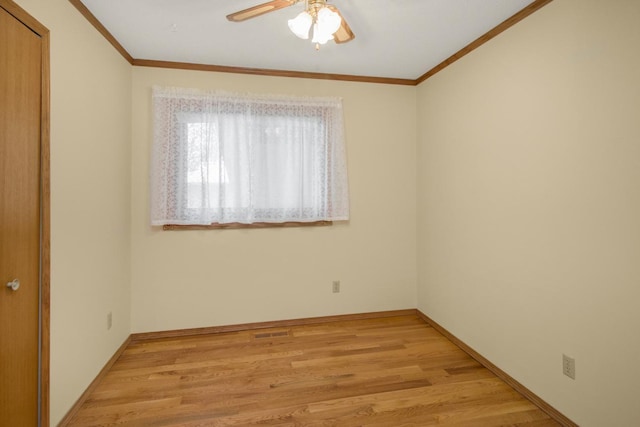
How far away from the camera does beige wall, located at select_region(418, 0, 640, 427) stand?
1.56 metres

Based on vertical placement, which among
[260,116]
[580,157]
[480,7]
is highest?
[480,7]

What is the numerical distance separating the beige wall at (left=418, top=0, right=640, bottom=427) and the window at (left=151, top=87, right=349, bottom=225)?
3.95 ft

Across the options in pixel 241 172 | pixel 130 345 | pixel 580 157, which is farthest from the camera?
pixel 241 172

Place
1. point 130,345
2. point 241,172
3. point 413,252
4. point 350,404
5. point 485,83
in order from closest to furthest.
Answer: point 350,404
point 485,83
point 130,345
point 241,172
point 413,252

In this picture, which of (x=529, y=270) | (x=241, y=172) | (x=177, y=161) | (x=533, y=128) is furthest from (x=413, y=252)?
(x=177, y=161)

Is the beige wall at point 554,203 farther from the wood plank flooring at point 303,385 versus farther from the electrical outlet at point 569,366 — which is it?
the wood plank flooring at point 303,385

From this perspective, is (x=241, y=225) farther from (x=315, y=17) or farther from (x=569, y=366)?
(x=569, y=366)

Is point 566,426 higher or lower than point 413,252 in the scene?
lower

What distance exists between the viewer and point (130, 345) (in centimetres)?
282

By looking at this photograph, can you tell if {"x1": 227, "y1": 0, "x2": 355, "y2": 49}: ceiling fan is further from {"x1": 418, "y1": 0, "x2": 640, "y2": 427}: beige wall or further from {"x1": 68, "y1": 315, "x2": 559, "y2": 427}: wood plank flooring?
{"x1": 68, "y1": 315, "x2": 559, "y2": 427}: wood plank flooring

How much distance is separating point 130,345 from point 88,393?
0.74 metres

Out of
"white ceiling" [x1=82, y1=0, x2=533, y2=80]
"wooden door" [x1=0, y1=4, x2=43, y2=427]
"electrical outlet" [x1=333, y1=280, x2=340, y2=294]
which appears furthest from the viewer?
"electrical outlet" [x1=333, y1=280, x2=340, y2=294]

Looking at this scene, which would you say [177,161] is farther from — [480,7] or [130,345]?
[480,7]

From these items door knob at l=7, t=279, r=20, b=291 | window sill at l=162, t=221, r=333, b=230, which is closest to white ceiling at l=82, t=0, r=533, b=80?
window sill at l=162, t=221, r=333, b=230
